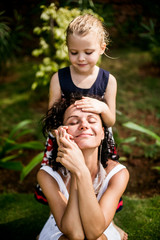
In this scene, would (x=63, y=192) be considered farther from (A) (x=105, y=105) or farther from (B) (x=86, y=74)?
(B) (x=86, y=74)

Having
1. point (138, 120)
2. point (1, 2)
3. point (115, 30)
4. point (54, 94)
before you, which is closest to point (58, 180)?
point (54, 94)

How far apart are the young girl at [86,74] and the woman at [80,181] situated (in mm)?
146

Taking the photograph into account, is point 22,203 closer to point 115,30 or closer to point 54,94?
point 54,94

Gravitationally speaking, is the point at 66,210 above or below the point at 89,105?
below

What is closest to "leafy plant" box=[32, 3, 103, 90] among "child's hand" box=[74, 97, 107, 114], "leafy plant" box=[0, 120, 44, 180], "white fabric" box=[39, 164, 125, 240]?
"leafy plant" box=[0, 120, 44, 180]

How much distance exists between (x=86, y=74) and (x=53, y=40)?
1904mm

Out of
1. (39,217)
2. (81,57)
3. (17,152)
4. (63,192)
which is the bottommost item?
(17,152)

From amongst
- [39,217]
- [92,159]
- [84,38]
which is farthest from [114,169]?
[39,217]

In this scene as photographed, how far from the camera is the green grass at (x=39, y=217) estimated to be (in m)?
2.43

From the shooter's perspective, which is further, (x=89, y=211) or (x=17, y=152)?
(x=17, y=152)

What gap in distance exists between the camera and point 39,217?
268 cm

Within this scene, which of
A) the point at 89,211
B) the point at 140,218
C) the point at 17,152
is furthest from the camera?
the point at 17,152

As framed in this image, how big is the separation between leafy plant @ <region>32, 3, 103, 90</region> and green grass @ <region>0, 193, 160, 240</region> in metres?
1.79

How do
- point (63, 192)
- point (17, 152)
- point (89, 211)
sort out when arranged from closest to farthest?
point (89, 211) < point (63, 192) < point (17, 152)
